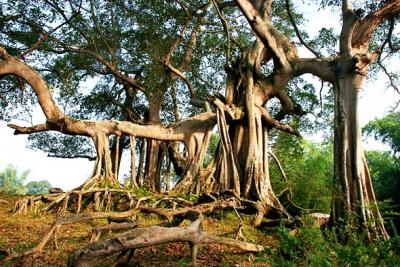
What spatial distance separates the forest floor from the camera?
5.02 m

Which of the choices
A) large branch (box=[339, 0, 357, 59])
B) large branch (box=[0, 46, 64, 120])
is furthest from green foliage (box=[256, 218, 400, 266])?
large branch (box=[0, 46, 64, 120])

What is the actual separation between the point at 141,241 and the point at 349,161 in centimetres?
409

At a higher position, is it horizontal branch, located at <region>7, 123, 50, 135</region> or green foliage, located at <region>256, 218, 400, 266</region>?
horizontal branch, located at <region>7, 123, 50, 135</region>

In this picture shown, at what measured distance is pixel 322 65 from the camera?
8562mm

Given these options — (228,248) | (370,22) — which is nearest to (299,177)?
(370,22)

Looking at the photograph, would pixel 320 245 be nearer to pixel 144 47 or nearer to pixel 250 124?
pixel 250 124

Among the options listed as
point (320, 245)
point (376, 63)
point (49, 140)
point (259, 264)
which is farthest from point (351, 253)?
point (49, 140)

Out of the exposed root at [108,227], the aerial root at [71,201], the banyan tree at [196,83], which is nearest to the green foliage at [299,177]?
→ the banyan tree at [196,83]

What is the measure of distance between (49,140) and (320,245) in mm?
12962

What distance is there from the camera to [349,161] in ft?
22.6

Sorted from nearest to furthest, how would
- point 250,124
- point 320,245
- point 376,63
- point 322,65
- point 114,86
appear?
point 320,245 < point 322,65 < point 250,124 < point 376,63 < point 114,86

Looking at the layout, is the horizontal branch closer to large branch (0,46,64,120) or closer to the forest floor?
large branch (0,46,64,120)

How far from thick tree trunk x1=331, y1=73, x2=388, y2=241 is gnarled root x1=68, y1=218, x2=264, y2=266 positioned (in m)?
2.21

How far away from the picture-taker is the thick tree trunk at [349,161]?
262 inches
